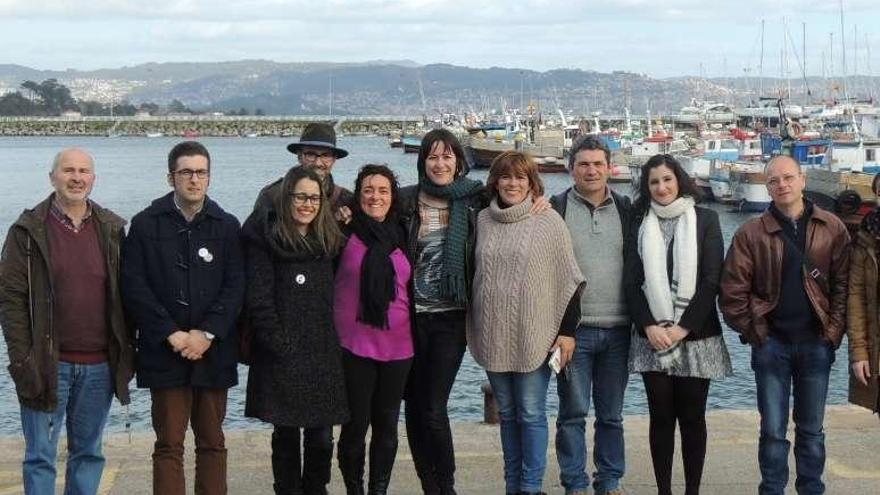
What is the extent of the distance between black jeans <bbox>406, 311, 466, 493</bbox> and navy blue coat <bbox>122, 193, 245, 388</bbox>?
0.90 metres

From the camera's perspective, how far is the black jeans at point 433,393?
5688mm

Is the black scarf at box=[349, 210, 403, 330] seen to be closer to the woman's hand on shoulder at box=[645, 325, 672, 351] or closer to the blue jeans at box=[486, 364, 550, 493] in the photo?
the blue jeans at box=[486, 364, 550, 493]

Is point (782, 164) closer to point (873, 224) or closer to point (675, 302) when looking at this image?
point (873, 224)

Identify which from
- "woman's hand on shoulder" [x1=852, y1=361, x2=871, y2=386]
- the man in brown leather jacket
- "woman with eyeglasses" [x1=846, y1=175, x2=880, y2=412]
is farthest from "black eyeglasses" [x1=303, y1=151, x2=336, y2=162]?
"woman's hand on shoulder" [x1=852, y1=361, x2=871, y2=386]

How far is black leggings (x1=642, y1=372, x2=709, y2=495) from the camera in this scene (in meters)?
5.68

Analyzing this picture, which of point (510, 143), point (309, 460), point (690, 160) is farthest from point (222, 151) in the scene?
point (309, 460)

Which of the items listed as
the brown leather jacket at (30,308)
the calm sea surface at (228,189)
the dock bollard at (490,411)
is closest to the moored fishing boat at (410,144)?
the calm sea surface at (228,189)

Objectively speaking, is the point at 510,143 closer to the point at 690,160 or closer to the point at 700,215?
the point at 690,160

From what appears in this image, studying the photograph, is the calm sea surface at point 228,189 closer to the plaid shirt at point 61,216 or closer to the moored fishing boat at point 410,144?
the moored fishing boat at point 410,144

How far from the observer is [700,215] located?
18.6 ft

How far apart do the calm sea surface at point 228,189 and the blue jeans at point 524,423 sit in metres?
1.53

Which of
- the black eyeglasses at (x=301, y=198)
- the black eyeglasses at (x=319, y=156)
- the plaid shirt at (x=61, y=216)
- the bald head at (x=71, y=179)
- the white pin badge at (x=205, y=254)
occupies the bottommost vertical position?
the white pin badge at (x=205, y=254)

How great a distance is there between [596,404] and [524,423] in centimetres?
43

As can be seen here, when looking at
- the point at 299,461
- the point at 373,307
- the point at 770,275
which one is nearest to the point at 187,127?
the point at 299,461
